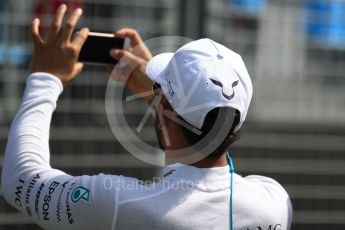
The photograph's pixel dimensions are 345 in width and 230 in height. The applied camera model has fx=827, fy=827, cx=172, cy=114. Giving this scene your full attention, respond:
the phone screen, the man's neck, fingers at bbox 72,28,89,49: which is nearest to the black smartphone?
the phone screen

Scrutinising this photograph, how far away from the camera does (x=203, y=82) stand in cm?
194

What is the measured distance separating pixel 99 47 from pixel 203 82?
2.12 ft

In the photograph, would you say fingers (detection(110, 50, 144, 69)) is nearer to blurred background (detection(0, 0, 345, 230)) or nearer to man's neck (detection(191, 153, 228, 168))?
man's neck (detection(191, 153, 228, 168))

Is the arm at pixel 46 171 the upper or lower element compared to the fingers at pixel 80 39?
lower

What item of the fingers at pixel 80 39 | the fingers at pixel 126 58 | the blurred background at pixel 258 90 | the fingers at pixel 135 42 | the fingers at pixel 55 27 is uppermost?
the fingers at pixel 55 27

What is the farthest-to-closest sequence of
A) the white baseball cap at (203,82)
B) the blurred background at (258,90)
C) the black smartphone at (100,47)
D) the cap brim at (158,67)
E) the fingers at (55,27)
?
the blurred background at (258,90)
the black smartphone at (100,47)
the fingers at (55,27)
the cap brim at (158,67)
the white baseball cap at (203,82)

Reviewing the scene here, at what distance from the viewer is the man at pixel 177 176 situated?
1.94 meters

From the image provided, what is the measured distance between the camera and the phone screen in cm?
249

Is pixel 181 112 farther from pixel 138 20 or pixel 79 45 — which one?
pixel 138 20

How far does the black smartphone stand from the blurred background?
1.65m

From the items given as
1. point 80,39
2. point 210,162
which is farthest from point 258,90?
point 210,162

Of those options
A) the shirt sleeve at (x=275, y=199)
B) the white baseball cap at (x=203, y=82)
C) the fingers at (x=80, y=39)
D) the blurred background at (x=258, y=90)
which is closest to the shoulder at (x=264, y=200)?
the shirt sleeve at (x=275, y=199)

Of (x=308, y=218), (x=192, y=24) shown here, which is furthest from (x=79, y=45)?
(x=308, y=218)

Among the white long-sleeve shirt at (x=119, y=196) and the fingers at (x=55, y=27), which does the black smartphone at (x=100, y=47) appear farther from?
the white long-sleeve shirt at (x=119, y=196)
